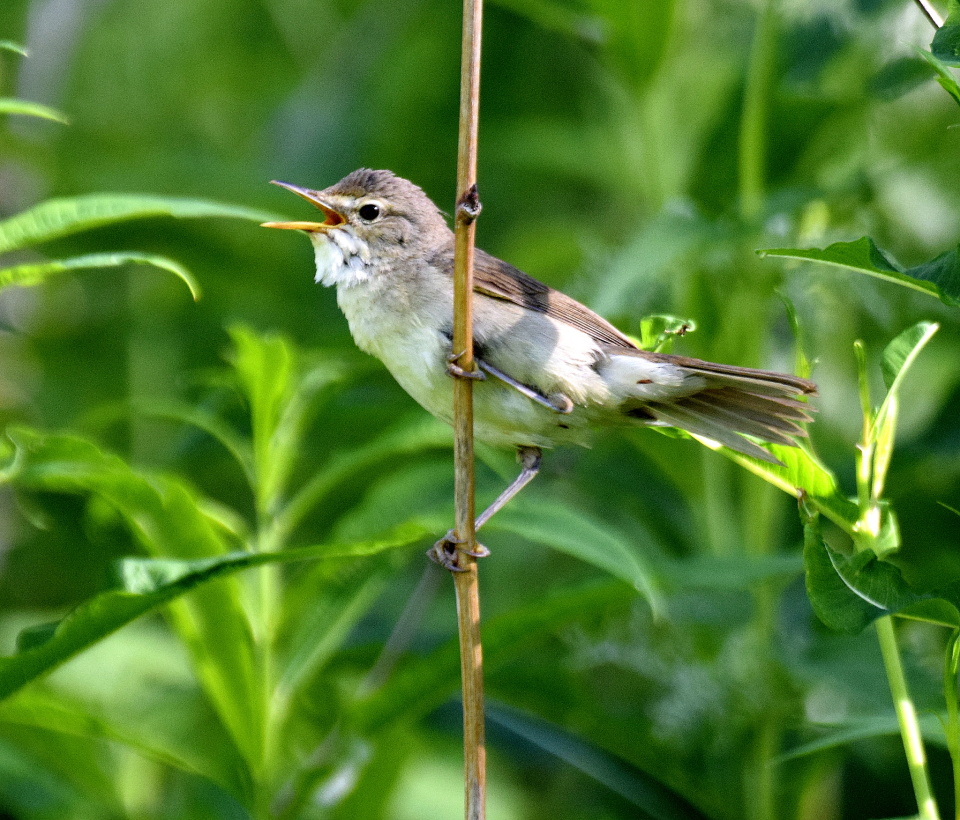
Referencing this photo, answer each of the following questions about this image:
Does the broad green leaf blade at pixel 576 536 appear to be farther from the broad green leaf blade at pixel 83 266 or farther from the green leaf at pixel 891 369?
the broad green leaf blade at pixel 83 266

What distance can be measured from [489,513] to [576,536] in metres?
0.29

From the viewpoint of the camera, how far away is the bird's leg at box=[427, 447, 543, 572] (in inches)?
93.2

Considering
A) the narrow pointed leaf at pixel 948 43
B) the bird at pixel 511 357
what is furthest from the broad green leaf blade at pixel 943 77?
the bird at pixel 511 357

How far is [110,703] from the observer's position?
3.70 metres

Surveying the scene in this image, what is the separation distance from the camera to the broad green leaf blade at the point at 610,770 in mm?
3162

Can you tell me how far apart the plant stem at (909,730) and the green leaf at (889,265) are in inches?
19.4

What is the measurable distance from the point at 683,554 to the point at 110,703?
184cm

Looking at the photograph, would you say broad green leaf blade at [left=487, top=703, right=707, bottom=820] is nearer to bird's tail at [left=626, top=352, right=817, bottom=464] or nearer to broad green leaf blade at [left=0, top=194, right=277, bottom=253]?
bird's tail at [left=626, top=352, right=817, bottom=464]

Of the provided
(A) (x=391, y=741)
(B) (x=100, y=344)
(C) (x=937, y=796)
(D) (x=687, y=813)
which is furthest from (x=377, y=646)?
(B) (x=100, y=344)

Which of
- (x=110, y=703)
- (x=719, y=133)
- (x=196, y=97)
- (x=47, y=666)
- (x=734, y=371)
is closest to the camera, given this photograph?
(x=47, y=666)

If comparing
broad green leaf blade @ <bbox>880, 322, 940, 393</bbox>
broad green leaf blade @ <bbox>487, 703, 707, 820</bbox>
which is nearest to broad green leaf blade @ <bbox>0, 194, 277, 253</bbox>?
broad green leaf blade @ <bbox>880, 322, 940, 393</bbox>

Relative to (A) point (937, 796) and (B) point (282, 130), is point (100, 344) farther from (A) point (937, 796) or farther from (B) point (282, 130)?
(A) point (937, 796)

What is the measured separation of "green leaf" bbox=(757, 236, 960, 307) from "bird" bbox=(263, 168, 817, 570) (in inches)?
24.7

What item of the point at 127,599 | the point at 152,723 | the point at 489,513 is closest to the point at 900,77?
the point at 489,513
